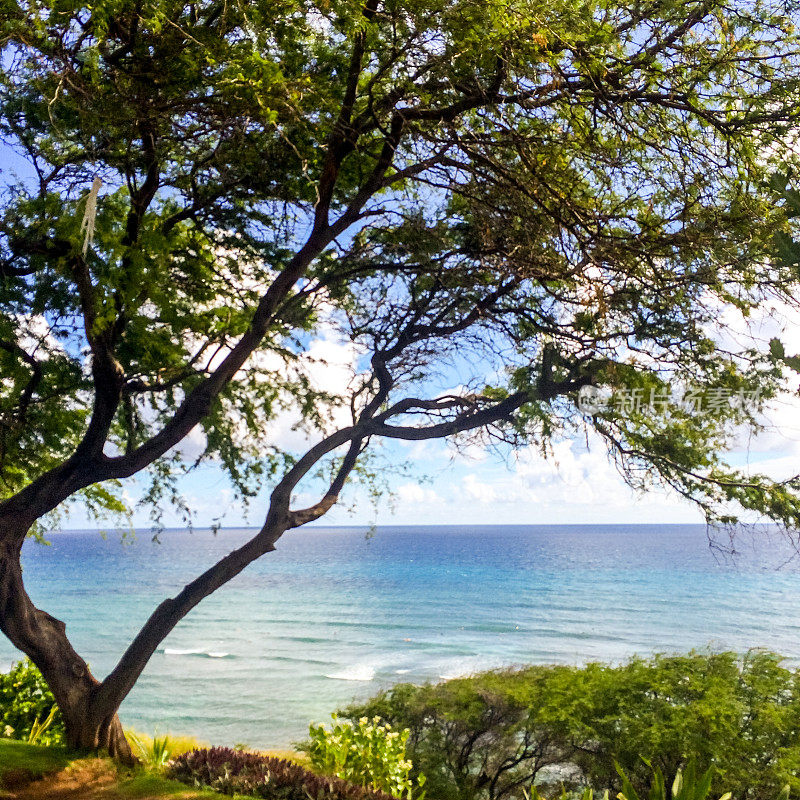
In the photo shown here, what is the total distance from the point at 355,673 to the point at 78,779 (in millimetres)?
20824

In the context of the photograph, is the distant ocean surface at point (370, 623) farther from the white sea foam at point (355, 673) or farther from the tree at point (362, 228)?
the tree at point (362, 228)

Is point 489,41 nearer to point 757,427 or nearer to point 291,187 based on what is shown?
point 291,187

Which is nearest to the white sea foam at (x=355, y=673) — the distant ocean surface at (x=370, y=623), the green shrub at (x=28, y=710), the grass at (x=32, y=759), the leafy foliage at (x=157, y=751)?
the distant ocean surface at (x=370, y=623)

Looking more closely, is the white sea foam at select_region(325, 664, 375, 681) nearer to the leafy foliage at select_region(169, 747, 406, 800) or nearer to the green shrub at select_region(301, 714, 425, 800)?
the green shrub at select_region(301, 714, 425, 800)

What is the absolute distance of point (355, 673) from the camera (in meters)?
26.4

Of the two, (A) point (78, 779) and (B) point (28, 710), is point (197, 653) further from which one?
(A) point (78, 779)

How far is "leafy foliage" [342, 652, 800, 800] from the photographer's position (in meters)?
8.30

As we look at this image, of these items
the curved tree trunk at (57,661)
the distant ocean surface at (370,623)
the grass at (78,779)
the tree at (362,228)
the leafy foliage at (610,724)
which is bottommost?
the distant ocean surface at (370,623)

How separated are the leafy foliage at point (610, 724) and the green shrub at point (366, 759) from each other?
1917 mm

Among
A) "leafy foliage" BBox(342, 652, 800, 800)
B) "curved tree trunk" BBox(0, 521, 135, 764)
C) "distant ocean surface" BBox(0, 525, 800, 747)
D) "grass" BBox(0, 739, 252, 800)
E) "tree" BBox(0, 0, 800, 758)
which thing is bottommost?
"distant ocean surface" BBox(0, 525, 800, 747)

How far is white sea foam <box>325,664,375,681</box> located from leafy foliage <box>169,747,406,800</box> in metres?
19.2

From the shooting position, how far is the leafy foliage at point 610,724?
830 centimetres

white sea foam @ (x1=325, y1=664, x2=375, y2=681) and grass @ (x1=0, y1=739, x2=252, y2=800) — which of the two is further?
white sea foam @ (x1=325, y1=664, x2=375, y2=681)

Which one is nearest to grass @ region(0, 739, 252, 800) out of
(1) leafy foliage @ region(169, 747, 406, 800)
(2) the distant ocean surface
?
(1) leafy foliage @ region(169, 747, 406, 800)
